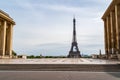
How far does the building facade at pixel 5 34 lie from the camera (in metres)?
43.5

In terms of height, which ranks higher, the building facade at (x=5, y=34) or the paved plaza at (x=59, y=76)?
the building facade at (x=5, y=34)

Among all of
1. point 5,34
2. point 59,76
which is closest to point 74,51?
point 5,34

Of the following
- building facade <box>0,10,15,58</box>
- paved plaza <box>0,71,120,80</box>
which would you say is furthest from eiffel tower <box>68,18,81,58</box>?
paved plaza <box>0,71,120,80</box>

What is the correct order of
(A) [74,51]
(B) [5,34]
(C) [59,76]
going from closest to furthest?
(C) [59,76]
(B) [5,34]
(A) [74,51]

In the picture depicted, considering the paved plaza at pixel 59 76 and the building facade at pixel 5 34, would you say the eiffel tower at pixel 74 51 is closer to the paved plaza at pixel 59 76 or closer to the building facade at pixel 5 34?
the building facade at pixel 5 34

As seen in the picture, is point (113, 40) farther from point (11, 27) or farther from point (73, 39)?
point (73, 39)

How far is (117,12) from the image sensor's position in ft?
123

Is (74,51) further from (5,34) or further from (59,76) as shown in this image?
(59,76)

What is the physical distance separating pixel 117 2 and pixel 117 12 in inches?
79.2

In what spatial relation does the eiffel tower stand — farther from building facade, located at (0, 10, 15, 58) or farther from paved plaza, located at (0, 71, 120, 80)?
paved plaza, located at (0, 71, 120, 80)

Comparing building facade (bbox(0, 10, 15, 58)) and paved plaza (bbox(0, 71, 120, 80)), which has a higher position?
building facade (bbox(0, 10, 15, 58))

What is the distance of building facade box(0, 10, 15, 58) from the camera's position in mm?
43469

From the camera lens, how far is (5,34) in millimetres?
45094

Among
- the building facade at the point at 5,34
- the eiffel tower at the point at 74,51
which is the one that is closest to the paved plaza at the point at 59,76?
the building facade at the point at 5,34
